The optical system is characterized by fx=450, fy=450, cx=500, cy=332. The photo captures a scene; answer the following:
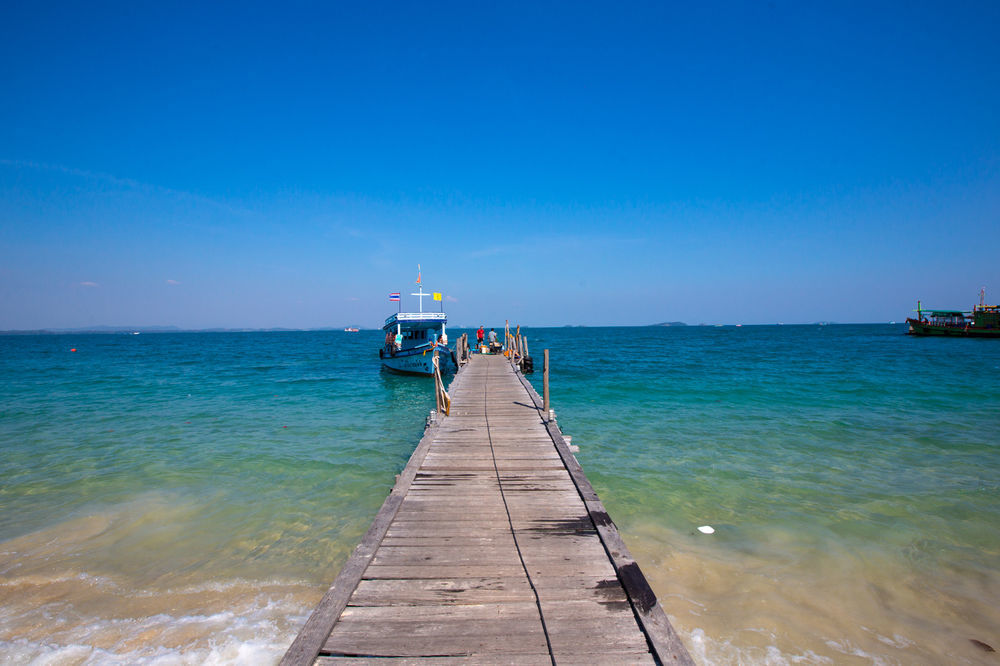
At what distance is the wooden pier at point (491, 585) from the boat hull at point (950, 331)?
86.0 metres

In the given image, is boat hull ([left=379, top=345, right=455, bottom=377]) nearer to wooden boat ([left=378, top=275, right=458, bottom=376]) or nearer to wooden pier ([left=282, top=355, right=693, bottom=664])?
wooden boat ([left=378, top=275, right=458, bottom=376])

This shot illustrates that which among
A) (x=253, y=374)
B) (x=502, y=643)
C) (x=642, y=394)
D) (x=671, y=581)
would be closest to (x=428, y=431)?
(x=671, y=581)

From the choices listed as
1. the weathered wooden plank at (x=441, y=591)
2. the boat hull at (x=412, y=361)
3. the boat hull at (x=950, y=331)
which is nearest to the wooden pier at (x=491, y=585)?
the weathered wooden plank at (x=441, y=591)

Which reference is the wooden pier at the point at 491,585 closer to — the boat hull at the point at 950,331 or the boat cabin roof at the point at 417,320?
the boat cabin roof at the point at 417,320

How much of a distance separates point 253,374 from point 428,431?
98.2 feet

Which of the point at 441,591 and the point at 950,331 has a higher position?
the point at 950,331

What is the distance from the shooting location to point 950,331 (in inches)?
2719

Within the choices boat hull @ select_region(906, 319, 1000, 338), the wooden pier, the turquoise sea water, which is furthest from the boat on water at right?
the wooden pier

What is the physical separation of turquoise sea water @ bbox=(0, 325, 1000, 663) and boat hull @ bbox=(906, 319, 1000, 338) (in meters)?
63.6

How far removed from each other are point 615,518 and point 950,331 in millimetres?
90324

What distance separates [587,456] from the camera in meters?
12.5

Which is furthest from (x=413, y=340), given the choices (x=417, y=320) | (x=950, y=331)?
(x=950, y=331)

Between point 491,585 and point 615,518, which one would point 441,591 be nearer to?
point 491,585

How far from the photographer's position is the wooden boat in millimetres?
29734
